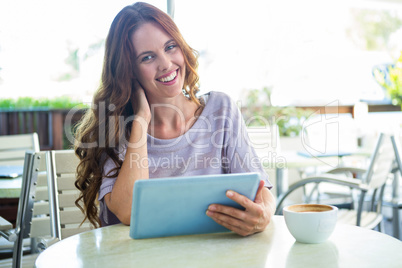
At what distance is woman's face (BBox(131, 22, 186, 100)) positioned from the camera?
150 centimetres

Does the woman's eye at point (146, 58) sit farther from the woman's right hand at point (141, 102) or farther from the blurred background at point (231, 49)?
the blurred background at point (231, 49)

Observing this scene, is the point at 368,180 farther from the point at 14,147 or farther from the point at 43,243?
the point at 14,147

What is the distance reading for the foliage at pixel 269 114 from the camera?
15.0 feet

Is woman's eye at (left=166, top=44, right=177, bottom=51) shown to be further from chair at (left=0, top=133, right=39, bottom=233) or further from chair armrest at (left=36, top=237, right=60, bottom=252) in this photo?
chair at (left=0, top=133, right=39, bottom=233)

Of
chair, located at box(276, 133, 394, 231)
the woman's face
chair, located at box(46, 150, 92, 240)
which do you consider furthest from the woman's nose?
chair, located at box(276, 133, 394, 231)

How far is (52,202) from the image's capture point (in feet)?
5.82

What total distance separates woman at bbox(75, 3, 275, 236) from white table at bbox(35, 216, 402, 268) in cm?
45

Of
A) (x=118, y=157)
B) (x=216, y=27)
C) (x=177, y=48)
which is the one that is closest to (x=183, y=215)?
(x=118, y=157)

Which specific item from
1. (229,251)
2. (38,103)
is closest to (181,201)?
(229,251)

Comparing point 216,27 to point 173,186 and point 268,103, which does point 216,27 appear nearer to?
point 268,103

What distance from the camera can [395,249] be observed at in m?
0.80

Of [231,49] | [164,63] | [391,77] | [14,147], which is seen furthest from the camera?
[231,49]

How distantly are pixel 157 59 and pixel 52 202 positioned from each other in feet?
2.47

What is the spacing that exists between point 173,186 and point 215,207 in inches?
4.4
